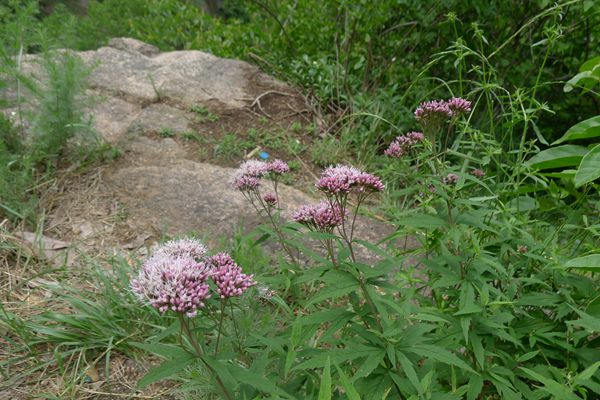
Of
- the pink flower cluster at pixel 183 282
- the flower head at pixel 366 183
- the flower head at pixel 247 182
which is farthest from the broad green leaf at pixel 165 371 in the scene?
the flower head at pixel 247 182

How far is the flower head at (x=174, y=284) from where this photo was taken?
1236 millimetres

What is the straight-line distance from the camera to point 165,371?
3.78 feet

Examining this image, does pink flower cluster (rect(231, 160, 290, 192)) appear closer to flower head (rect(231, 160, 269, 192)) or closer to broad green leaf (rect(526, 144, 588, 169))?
flower head (rect(231, 160, 269, 192))

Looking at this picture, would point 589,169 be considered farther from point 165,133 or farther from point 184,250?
point 165,133

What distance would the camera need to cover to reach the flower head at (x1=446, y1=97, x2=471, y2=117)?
6.51ft

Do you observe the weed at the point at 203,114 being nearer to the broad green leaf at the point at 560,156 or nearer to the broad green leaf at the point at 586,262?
the broad green leaf at the point at 560,156

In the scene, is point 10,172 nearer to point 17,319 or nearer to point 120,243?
point 120,243

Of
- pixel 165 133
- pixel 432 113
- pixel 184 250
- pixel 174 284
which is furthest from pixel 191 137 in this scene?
pixel 174 284

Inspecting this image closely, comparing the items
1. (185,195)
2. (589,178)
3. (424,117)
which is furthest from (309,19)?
(589,178)

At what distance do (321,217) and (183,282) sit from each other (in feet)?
1.97

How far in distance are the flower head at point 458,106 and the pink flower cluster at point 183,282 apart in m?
1.15

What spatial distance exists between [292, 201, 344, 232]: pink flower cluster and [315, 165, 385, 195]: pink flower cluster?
7 cm

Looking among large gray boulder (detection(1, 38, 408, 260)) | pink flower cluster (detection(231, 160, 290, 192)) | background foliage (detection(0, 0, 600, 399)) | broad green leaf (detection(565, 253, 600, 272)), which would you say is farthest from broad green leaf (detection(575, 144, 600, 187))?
large gray boulder (detection(1, 38, 408, 260))

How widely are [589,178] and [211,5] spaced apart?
14.0m
